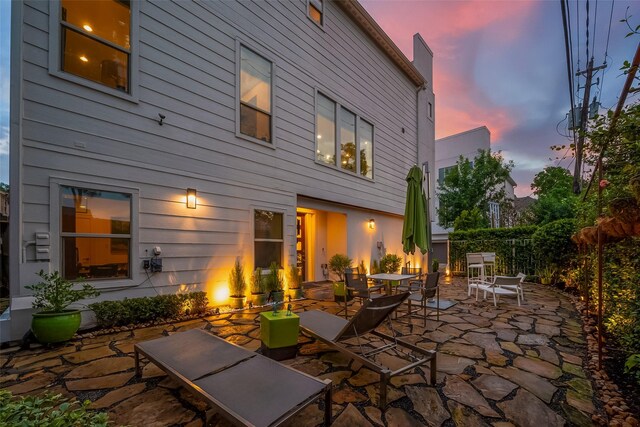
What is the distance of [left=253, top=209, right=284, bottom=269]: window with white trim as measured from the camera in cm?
693

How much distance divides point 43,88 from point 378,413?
6104 millimetres

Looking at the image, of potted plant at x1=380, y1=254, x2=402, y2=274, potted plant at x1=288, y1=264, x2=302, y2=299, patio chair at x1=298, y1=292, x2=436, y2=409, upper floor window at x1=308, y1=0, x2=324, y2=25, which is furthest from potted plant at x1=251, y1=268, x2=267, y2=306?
upper floor window at x1=308, y1=0, x2=324, y2=25

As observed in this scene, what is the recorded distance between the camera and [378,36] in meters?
10.5

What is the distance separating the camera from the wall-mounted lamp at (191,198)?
571cm

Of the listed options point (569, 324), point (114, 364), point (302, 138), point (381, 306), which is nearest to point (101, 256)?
point (114, 364)

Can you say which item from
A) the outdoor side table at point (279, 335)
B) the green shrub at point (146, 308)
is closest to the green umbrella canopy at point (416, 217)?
the outdoor side table at point (279, 335)

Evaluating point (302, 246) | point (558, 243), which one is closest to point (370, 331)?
point (302, 246)

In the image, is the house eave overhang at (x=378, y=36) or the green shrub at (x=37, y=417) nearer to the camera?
the green shrub at (x=37, y=417)

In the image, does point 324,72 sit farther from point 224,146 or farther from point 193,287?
point 193,287

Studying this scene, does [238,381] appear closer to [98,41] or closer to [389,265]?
[98,41]

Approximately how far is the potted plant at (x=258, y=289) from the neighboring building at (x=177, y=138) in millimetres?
404

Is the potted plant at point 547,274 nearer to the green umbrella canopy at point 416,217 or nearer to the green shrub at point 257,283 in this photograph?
the green umbrella canopy at point 416,217

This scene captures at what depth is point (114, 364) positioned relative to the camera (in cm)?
330

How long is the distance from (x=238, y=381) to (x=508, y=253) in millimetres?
12135
